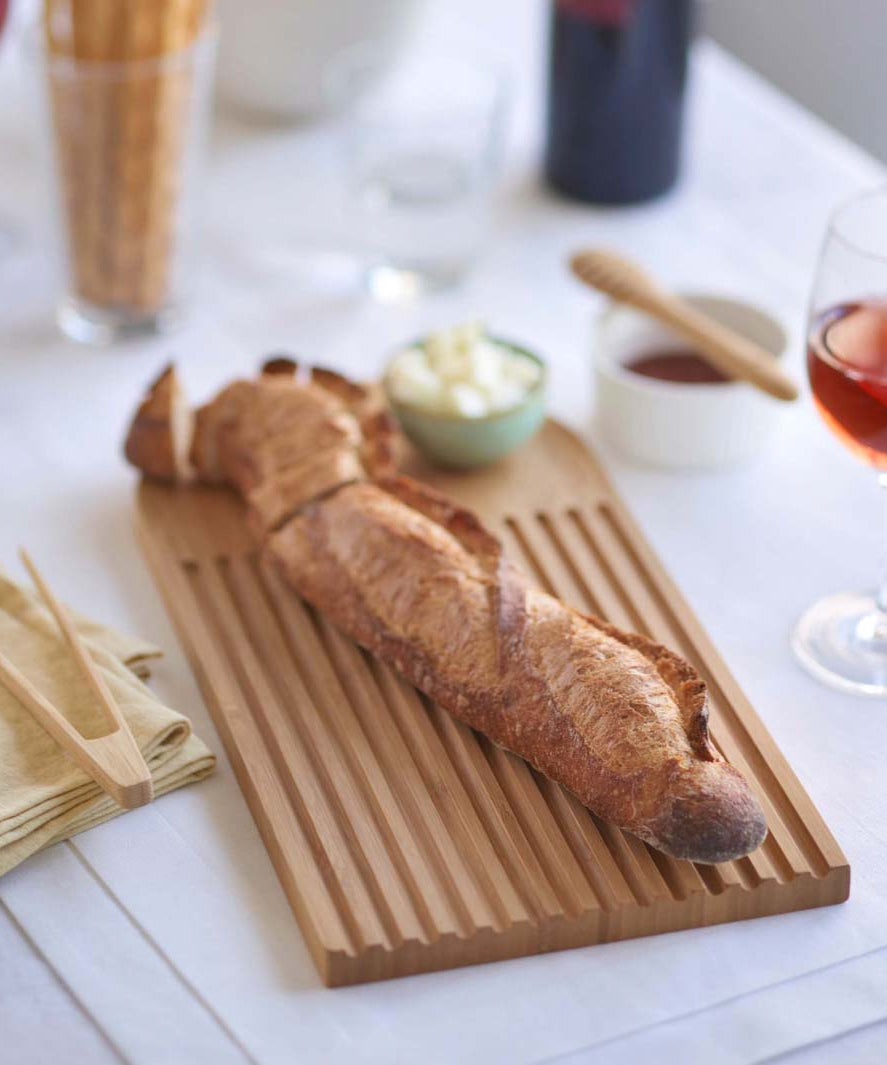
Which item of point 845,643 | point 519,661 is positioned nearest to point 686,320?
point 845,643

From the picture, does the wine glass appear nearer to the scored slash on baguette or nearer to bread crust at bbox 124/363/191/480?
the scored slash on baguette

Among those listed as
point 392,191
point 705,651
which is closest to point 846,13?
point 392,191

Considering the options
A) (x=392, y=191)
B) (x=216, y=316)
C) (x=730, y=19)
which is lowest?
(x=730, y=19)

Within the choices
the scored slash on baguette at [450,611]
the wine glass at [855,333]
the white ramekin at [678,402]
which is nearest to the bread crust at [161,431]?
the scored slash on baguette at [450,611]

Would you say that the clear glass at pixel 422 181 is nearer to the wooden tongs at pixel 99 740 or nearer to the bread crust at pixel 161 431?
the bread crust at pixel 161 431

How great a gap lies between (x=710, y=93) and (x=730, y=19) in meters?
1.69

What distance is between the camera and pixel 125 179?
5.53 feet

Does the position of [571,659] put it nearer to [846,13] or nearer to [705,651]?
[705,651]

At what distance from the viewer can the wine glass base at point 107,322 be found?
179 centimetres

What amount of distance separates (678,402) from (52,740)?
707mm

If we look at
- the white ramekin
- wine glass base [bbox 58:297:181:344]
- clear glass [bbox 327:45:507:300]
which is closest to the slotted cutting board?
the white ramekin

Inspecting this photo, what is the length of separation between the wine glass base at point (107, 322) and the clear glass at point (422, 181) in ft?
0.86

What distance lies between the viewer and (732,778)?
111 cm

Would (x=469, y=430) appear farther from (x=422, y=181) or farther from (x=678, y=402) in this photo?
(x=422, y=181)
